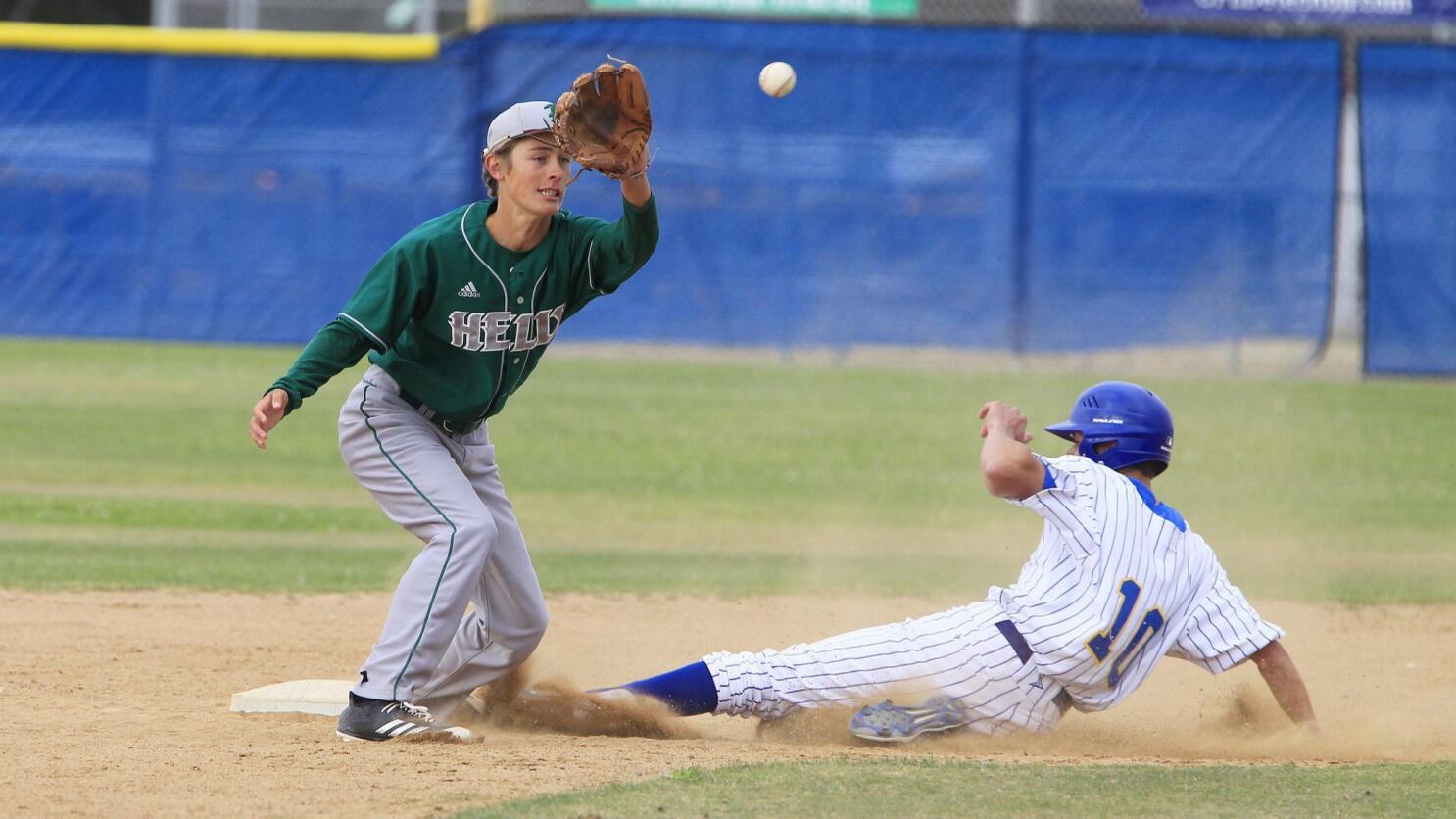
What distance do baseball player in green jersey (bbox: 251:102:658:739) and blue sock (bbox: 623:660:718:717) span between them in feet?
1.31

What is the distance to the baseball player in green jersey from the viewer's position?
4.16 metres

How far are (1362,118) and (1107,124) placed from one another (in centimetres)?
212

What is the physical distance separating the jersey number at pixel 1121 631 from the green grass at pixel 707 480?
3070 mm

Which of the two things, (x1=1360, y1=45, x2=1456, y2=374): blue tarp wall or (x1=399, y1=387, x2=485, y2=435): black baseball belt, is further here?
(x1=1360, y1=45, x2=1456, y2=374): blue tarp wall

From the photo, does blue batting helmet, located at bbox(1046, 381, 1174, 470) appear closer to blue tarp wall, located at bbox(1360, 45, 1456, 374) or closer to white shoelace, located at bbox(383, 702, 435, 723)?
white shoelace, located at bbox(383, 702, 435, 723)

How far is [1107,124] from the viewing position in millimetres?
14523

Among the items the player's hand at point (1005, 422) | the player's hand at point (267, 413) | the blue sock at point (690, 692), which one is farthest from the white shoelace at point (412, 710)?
the player's hand at point (1005, 422)

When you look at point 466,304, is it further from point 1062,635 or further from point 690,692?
point 1062,635

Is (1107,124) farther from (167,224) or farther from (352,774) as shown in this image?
(352,774)

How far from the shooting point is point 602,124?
425 centimetres

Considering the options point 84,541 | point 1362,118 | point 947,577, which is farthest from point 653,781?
point 1362,118

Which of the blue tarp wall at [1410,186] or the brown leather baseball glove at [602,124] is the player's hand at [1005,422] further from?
the blue tarp wall at [1410,186]

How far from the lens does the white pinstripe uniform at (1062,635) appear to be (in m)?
4.14

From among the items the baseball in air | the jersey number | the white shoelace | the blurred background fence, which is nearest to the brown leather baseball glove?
the baseball in air
